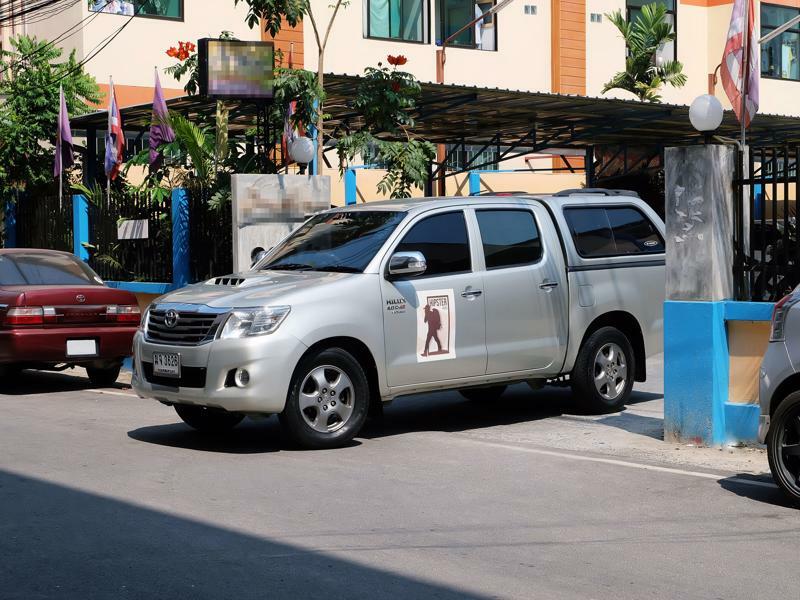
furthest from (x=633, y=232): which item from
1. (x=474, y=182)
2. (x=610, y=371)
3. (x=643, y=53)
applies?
(x=643, y=53)

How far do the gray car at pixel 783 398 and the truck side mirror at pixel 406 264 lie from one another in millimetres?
2901

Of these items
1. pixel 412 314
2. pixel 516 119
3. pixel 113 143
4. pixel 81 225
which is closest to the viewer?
pixel 412 314

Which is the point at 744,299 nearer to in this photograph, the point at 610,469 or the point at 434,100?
the point at 610,469

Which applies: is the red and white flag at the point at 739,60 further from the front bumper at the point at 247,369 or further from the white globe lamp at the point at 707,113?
the front bumper at the point at 247,369

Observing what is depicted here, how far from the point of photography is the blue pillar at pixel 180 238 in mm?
15836

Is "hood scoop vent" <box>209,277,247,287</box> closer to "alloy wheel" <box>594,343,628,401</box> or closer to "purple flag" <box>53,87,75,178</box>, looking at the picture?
"alloy wheel" <box>594,343,628,401</box>

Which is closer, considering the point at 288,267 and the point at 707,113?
the point at 707,113

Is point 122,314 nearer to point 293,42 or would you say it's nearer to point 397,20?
point 293,42

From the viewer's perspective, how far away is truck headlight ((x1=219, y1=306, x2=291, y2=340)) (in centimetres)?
917

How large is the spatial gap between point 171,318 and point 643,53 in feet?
84.0

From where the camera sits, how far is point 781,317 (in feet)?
25.9

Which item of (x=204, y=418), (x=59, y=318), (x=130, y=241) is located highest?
(x=130, y=241)

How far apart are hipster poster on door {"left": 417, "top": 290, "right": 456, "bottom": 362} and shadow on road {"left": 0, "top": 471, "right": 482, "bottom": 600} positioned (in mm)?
3102

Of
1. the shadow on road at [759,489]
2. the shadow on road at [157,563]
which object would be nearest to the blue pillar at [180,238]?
the shadow on road at [157,563]
